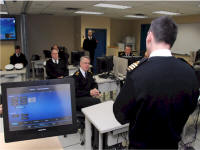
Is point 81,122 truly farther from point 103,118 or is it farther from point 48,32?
point 48,32

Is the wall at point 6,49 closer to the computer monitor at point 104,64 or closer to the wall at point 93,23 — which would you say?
the wall at point 93,23

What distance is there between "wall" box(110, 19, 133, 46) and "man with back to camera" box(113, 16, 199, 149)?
10.1 m

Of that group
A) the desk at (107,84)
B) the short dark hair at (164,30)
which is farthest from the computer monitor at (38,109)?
the desk at (107,84)

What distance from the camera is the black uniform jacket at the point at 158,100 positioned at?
0.96 metres

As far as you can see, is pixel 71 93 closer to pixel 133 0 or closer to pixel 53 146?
pixel 53 146

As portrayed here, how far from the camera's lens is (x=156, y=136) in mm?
1060

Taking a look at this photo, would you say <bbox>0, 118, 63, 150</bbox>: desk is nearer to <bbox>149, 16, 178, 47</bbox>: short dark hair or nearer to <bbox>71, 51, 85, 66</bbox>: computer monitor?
<bbox>149, 16, 178, 47</bbox>: short dark hair

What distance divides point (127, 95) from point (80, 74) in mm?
2317

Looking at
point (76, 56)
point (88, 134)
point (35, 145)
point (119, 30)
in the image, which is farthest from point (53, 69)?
point (119, 30)

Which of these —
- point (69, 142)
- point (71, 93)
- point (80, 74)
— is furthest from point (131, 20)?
point (71, 93)

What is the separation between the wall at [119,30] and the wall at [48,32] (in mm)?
2417

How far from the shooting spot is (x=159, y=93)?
37.9 inches

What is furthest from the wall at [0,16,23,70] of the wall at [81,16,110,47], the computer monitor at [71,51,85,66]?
the computer monitor at [71,51,85,66]

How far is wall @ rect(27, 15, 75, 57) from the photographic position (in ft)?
29.4
